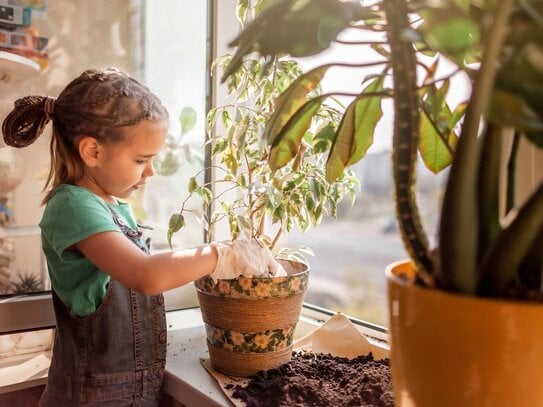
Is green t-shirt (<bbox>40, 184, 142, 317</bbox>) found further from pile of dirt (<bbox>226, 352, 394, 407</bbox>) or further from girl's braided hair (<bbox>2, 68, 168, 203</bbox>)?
pile of dirt (<bbox>226, 352, 394, 407</bbox>)

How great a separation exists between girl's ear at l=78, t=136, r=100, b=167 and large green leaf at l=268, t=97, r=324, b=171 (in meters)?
0.41

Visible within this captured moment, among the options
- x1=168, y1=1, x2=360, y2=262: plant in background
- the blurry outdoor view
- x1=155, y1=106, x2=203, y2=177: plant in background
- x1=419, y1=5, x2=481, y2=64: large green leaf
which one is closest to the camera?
x1=419, y1=5, x2=481, y2=64: large green leaf

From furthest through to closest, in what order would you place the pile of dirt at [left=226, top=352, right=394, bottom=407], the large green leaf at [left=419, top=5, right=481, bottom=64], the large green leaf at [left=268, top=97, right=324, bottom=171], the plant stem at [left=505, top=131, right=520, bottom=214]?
the pile of dirt at [left=226, top=352, right=394, bottom=407] < the large green leaf at [left=268, top=97, right=324, bottom=171] < the plant stem at [left=505, top=131, right=520, bottom=214] < the large green leaf at [left=419, top=5, right=481, bottom=64]

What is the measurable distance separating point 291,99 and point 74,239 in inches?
18.3

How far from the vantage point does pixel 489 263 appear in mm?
475

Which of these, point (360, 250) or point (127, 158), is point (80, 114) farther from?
point (360, 250)

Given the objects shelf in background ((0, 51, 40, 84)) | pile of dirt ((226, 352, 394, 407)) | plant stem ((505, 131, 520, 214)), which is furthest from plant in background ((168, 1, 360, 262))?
shelf in background ((0, 51, 40, 84))

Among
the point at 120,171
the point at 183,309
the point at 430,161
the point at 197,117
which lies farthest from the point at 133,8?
the point at 430,161

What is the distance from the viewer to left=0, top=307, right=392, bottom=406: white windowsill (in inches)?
37.9

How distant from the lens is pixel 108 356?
992mm

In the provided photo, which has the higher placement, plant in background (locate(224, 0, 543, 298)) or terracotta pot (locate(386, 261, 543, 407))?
plant in background (locate(224, 0, 543, 298))

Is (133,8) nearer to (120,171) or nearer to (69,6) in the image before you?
(69,6)

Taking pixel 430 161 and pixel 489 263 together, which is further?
pixel 430 161

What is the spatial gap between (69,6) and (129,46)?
0.16 metres
